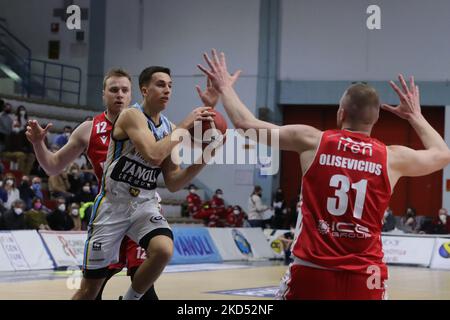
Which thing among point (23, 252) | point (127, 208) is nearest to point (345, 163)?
point (127, 208)

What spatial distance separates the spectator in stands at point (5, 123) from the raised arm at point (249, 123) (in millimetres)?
19122

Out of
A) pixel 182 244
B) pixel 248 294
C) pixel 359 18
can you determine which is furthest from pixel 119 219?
pixel 359 18

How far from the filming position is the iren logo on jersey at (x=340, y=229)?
514 cm

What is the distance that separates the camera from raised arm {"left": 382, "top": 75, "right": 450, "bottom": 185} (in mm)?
5352

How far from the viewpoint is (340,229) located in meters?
5.14

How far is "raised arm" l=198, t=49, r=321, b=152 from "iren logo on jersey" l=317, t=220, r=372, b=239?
1.60 ft

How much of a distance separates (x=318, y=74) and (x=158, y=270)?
23.3 metres

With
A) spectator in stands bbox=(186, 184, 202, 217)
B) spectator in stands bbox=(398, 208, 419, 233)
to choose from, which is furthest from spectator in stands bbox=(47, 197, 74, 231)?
spectator in stands bbox=(398, 208, 419, 233)

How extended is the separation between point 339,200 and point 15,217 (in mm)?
14196

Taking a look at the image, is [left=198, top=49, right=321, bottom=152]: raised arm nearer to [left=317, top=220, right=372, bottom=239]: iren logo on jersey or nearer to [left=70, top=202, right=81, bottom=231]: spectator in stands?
[left=317, top=220, right=372, bottom=239]: iren logo on jersey

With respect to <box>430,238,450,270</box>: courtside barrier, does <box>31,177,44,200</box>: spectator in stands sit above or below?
above

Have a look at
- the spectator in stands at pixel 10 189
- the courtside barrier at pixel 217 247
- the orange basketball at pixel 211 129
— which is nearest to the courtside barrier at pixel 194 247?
the courtside barrier at pixel 217 247

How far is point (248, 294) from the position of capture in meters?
13.3

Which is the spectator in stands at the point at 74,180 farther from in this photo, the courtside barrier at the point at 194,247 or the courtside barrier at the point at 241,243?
the courtside barrier at the point at 241,243
